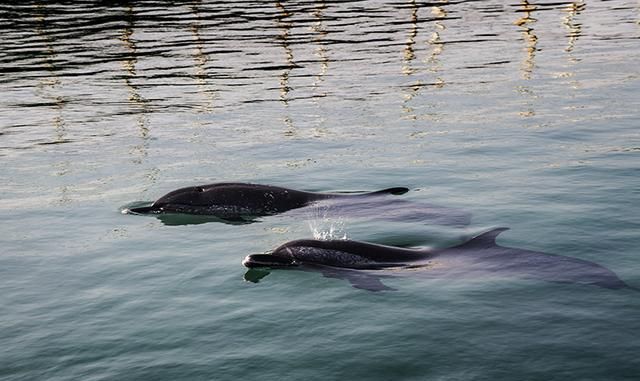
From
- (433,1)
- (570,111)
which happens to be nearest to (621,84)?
(570,111)

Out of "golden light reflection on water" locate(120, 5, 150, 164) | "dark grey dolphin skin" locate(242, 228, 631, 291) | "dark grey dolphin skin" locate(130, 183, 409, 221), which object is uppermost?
"golden light reflection on water" locate(120, 5, 150, 164)

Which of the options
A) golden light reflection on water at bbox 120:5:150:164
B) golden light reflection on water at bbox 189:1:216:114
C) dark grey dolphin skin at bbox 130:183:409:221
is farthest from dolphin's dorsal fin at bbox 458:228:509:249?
golden light reflection on water at bbox 189:1:216:114

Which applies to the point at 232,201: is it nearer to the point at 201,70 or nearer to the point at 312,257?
the point at 312,257

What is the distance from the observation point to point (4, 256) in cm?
1250

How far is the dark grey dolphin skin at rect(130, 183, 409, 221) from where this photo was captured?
13805mm

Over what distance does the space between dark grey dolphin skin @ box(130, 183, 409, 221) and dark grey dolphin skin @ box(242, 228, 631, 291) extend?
272 cm

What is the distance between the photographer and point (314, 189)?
619 inches

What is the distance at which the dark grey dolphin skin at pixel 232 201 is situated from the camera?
1380 cm

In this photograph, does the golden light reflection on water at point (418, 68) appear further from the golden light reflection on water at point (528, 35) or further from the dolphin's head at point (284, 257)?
the dolphin's head at point (284, 257)

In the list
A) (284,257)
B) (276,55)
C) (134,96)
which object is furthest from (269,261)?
(276,55)

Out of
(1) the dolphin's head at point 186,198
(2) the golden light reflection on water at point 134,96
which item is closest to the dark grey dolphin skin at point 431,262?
(1) the dolphin's head at point 186,198

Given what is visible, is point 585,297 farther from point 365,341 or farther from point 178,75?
point 178,75

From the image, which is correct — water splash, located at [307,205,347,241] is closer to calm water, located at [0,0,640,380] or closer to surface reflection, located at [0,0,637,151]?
calm water, located at [0,0,640,380]

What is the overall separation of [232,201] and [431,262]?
3980mm
